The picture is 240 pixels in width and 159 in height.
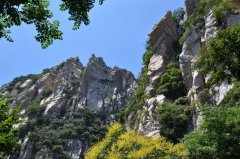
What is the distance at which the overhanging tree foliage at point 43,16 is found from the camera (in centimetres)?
541

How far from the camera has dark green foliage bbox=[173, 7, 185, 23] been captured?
6059cm

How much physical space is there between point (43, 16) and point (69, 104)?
259ft

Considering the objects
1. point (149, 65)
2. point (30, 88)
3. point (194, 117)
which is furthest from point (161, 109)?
point (30, 88)

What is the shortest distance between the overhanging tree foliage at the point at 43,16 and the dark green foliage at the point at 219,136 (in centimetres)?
1253

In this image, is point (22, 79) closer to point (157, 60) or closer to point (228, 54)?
point (157, 60)

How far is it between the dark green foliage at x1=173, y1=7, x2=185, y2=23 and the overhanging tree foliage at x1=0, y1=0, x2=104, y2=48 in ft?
182

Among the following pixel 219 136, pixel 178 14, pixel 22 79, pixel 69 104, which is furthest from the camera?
pixel 22 79

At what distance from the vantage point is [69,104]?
83625 millimetres

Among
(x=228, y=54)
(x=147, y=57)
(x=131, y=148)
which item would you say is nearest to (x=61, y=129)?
(x=147, y=57)

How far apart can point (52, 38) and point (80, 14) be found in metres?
0.57

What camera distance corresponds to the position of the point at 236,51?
1608cm

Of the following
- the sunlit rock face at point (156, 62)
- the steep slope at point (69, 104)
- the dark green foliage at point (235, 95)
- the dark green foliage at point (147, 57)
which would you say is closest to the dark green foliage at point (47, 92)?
the steep slope at point (69, 104)

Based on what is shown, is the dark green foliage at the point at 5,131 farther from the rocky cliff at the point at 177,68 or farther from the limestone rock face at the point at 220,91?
the limestone rock face at the point at 220,91

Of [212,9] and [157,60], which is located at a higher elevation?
[212,9]
